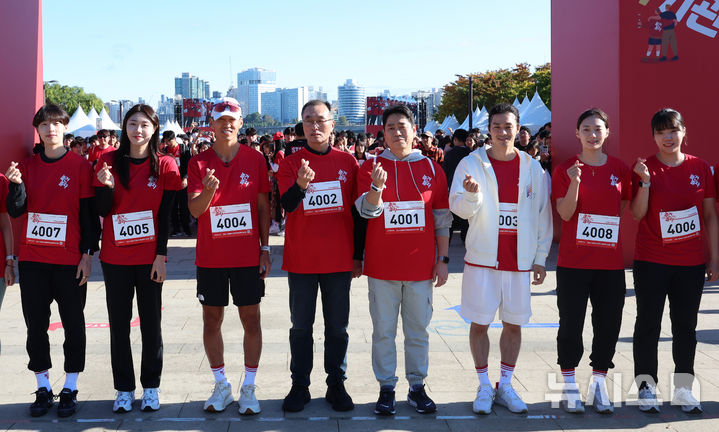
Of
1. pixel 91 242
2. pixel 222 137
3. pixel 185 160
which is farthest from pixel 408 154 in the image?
pixel 185 160

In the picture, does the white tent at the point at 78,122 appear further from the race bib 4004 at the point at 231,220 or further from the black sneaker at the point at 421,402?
the black sneaker at the point at 421,402

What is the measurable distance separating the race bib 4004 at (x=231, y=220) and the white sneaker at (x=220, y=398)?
95 centimetres

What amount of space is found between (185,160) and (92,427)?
831 cm

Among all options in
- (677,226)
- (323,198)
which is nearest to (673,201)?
(677,226)

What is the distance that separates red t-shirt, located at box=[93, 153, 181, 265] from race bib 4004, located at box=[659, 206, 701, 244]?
9.85 ft

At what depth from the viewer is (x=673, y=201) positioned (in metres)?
4.29

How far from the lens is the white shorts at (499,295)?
14.0 ft

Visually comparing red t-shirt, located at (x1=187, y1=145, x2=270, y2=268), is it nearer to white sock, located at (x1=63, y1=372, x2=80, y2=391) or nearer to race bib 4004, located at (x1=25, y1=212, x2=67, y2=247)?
race bib 4004, located at (x1=25, y1=212, x2=67, y2=247)

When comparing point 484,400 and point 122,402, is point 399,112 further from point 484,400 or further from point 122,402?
point 122,402

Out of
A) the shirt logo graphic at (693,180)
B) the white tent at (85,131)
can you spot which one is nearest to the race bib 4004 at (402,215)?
the shirt logo graphic at (693,180)

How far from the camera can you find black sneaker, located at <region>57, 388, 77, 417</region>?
13.6 feet

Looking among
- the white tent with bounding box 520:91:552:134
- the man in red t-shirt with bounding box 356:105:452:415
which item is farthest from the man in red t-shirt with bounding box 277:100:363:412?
the white tent with bounding box 520:91:552:134

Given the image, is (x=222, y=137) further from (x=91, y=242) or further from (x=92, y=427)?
(x=92, y=427)

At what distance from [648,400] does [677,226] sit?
1073mm
